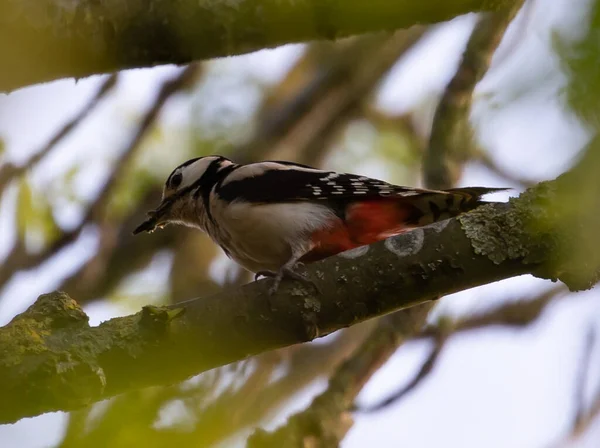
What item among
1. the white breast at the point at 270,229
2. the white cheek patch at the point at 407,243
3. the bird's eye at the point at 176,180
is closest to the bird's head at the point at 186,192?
the bird's eye at the point at 176,180

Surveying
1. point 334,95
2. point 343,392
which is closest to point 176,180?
point 343,392

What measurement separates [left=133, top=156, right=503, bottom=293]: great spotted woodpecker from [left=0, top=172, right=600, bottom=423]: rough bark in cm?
103

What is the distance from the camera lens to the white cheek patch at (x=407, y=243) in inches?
104

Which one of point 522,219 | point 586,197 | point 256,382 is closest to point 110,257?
point 256,382

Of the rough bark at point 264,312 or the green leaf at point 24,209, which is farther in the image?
the green leaf at point 24,209

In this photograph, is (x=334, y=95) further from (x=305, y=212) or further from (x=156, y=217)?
(x=305, y=212)

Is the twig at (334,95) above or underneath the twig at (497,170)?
above

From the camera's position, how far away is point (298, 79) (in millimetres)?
7160

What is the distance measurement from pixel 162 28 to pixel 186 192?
1996 mm

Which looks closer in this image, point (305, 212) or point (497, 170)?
point (305, 212)

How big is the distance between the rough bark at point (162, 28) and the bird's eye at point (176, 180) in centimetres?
196

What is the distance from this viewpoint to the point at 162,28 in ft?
9.69

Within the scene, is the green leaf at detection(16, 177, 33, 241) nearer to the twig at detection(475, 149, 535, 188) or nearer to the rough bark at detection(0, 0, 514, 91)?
the rough bark at detection(0, 0, 514, 91)

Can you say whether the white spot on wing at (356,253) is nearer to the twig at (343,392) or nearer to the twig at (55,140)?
the twig at (343,392)
